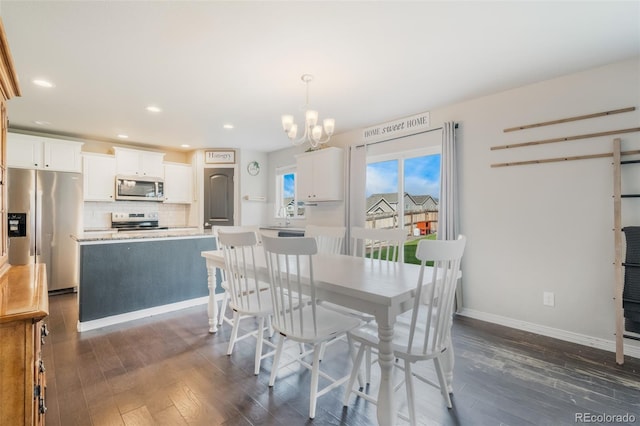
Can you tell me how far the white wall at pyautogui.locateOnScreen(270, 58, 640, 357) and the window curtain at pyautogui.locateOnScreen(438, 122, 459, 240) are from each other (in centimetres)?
11

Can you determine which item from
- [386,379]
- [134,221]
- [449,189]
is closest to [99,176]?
[134,221]

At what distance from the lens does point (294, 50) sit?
238 cm

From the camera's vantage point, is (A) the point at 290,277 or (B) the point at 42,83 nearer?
Answer: (A) the point at 290,277

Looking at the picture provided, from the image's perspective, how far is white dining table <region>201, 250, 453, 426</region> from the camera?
1.45 meters

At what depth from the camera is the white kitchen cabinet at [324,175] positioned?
4641 millimetres

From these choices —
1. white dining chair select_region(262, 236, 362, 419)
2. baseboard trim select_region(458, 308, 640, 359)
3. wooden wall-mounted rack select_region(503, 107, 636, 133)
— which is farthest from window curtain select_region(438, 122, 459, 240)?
white dining chair select_region(262, 236, 362, 419)

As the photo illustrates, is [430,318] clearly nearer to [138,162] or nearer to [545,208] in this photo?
[545,208]

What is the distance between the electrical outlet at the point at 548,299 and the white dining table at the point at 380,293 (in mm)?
1689

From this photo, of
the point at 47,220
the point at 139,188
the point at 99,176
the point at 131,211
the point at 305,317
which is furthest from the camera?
the point at 131,211

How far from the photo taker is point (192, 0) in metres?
1.84

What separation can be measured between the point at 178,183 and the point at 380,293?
5.50 metres

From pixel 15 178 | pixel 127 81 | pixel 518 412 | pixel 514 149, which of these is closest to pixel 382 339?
pixel 518 412

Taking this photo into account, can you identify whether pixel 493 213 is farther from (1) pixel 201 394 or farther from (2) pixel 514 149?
(1) pixel 201 394

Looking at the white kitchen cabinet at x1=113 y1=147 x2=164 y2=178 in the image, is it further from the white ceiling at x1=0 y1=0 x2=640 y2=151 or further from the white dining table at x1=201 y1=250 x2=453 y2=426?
the white dining table at x1=201 y1=250 x2=453 y2=426
